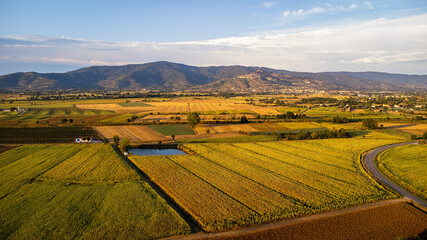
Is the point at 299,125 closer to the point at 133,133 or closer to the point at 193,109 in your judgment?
the point at 133,133

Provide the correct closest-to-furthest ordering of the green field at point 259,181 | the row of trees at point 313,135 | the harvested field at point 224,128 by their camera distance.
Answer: the green field at point 259,181 < the row of trees at point 313,135 < the harvested field at point 224,128

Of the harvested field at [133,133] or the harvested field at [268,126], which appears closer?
the harvested field at [133,133]

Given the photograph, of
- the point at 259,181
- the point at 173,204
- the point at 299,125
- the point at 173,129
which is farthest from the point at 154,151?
the point at 299,125

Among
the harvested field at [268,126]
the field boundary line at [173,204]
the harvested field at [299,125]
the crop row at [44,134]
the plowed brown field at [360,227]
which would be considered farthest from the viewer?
the harvested field at [299,125]

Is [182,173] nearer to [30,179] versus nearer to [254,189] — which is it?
[254,189]

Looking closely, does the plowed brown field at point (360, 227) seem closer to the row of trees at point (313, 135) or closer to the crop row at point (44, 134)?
the row of trees at point (313, 135)

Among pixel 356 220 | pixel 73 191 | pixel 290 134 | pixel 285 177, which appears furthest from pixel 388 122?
pixel 73 191

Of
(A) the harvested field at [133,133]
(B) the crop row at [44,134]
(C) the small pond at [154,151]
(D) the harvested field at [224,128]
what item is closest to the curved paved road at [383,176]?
(D) the harvested field at [224,128]

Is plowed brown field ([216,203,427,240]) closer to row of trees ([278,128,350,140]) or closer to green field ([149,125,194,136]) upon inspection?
row of trees ([278,128,350,140])
